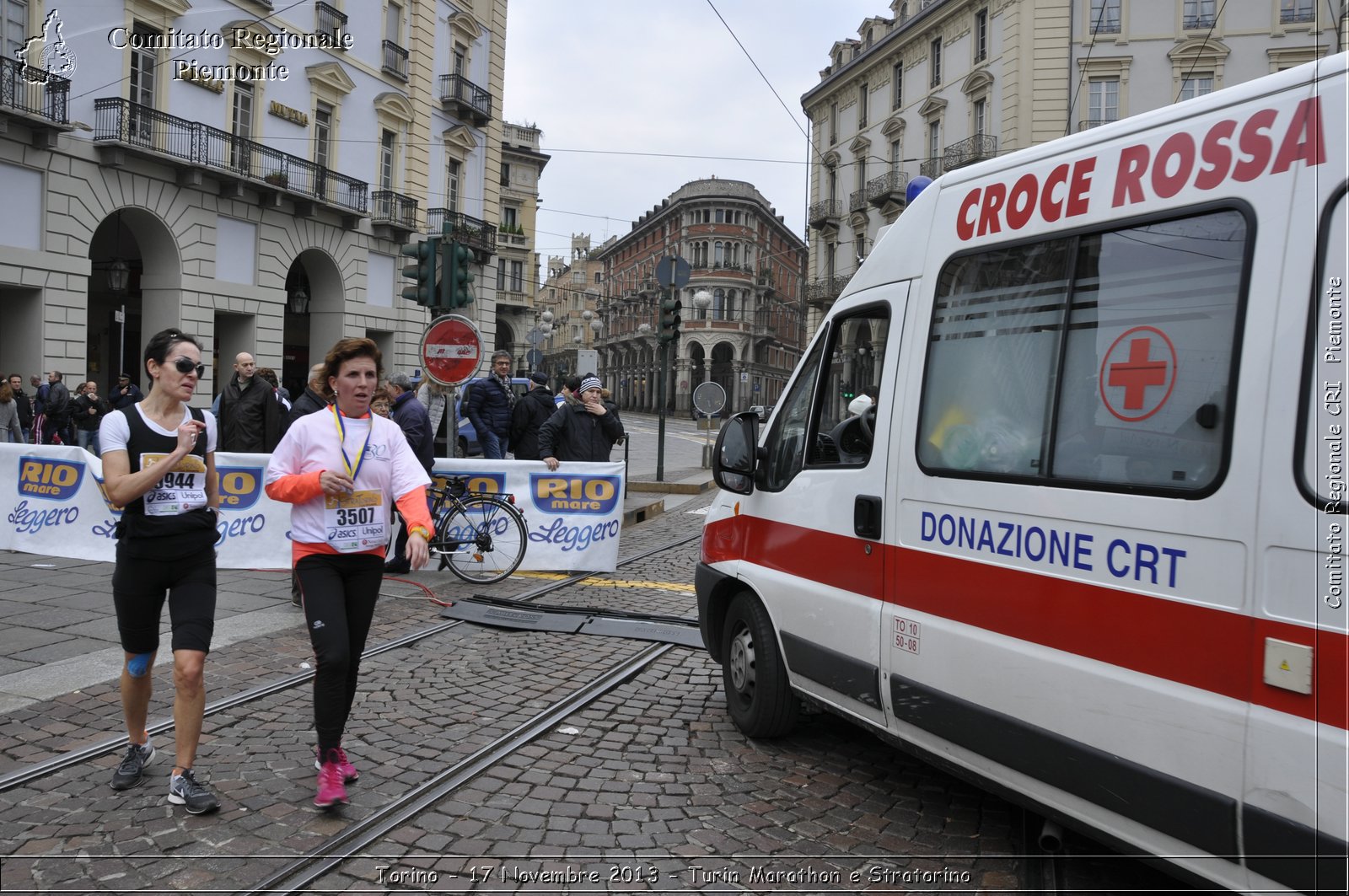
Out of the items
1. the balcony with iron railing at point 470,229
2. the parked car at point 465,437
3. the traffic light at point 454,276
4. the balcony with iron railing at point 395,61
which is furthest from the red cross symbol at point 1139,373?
the balcony with iron railing at point 395,61

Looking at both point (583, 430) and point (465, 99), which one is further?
point (465, 99)

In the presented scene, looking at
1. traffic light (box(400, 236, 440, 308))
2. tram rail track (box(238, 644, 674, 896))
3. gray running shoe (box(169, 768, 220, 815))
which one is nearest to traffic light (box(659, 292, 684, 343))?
traffic light (box(400, 236, 440, 308))

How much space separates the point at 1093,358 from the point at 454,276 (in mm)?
8476

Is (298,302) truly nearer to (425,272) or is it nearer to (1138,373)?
(425,272)

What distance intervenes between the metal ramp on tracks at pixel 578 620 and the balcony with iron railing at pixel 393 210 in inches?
920

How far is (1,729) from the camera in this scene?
4594mm

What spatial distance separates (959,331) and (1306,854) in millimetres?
1965

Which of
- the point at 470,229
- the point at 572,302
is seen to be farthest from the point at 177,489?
the point at 572,302

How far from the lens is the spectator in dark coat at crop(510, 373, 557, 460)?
10656 millimetres

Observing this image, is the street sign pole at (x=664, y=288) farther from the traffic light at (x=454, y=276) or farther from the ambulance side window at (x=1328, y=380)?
the ambulance side window at (x=1328, y=380)

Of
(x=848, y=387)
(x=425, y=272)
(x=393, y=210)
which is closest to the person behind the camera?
(x=848, y=387)

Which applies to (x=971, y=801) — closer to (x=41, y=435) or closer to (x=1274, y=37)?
(x=41, y=435)

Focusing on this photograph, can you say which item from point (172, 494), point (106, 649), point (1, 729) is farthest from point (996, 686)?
point (106, 649)

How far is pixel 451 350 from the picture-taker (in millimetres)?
10016
